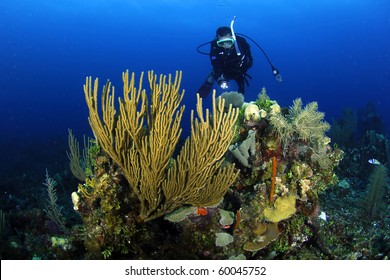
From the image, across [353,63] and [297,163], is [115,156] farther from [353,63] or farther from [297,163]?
[353,63]

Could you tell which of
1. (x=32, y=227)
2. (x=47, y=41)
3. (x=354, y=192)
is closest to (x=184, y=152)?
(x=32, y=227)

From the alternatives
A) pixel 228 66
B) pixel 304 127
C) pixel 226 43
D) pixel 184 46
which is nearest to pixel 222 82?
pixel 228 66

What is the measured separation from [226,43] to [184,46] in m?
113

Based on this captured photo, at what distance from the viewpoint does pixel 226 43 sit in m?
9.39

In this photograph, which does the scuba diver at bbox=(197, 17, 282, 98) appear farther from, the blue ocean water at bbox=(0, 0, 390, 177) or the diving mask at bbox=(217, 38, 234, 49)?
the blue ocean water at bbox=(0, 0, 390, 177)

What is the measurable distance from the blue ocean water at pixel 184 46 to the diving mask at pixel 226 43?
5884cm

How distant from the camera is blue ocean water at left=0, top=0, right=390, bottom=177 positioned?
80562 mm

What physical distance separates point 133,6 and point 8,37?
72576 millimetres

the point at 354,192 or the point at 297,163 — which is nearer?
the point at 297,163

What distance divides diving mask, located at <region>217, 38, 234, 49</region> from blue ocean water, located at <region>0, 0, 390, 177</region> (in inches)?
2316

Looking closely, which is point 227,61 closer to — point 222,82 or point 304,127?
point 222,82

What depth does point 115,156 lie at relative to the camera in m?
3.62

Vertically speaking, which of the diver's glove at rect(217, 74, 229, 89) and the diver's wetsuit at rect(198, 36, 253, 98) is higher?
the diver's wetsuit at rect(198, 36, 253, 98)

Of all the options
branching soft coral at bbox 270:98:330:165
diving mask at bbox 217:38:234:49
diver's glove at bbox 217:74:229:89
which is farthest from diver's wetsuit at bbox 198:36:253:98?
branching soft coral at bbox 270:98:330:165
